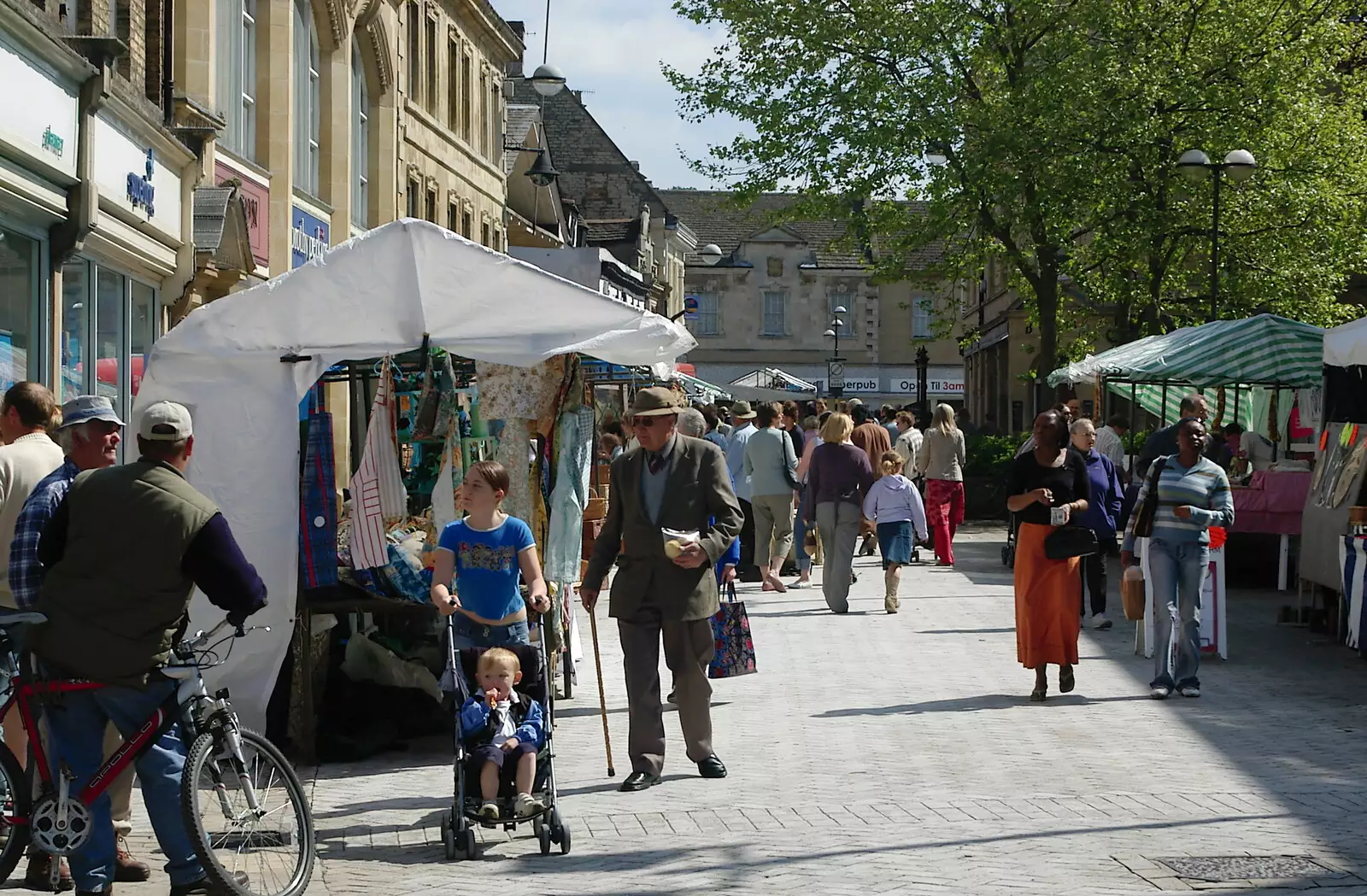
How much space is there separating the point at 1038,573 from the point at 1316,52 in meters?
23.9

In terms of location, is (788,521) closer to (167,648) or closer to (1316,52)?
(167,648)

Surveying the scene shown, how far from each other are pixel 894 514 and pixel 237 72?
10.2 m

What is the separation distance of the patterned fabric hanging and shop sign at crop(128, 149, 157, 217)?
7.47m

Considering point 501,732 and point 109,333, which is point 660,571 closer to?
point 501,732

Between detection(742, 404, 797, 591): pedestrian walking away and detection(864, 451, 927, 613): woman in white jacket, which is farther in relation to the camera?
detection(742, 404, 797, 591): pedestrian walking away

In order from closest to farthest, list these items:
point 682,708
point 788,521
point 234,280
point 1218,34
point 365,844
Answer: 1. point 365,844
2. point 682,708
3. point 788,521
4. point 234,280
5. point 1218,34

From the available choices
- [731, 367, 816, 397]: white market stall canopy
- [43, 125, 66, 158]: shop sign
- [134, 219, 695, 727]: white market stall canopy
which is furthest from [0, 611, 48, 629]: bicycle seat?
[731, 367, 816, 397]: white market stall canopy

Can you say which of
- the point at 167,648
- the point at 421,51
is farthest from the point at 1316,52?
the point at 167,648

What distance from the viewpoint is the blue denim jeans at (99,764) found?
647cm

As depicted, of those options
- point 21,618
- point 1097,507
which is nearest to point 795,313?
point 1097,507

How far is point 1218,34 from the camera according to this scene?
108ft

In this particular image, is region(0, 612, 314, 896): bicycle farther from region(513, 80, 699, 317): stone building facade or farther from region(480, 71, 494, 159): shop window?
region(513, 80, 699, 317): stone building facade

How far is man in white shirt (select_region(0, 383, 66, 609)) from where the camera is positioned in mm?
7578

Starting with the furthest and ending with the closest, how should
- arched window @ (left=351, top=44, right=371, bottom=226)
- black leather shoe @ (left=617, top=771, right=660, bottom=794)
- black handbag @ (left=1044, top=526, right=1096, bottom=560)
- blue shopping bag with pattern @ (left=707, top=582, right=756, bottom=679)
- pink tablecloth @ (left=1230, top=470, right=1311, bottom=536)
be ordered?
arched window @ (left=351, top=44, right=371, bottom=226) < pink tablecloth @ (left=1230, top=470, right=1311, bottom=536) < blue shopping bag with pattern @ (left=707, top=582, right=756, bottom=679) < black handbag @ (left=1044, top=526, right=1096, bottom=560) < black leather shoe @ (left=617, top=771, right=660, bottom=794)
